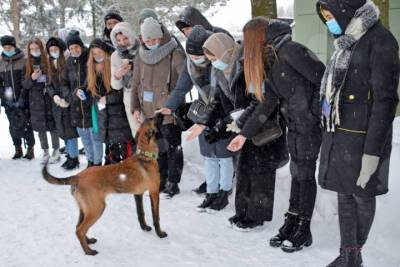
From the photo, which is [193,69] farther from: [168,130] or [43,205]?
[43,205]

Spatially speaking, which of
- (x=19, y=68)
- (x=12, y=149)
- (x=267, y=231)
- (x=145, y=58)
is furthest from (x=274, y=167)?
(x=12, y=149)

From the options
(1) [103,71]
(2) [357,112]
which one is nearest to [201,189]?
(1) [103,71]

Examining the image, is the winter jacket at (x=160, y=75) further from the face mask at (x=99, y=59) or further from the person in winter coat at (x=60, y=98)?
the person in winter coat at (x=60, y=98)

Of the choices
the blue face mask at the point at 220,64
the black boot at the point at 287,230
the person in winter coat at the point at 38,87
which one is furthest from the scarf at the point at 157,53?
the black boot at the point at 287,230

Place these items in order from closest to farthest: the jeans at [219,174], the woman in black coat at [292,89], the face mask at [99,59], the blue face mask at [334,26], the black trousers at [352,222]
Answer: the blue face mask at [334,26], the black trousers at [352,222], the woman in black coat at [292,89], the jeans at [219,174], the face mask at [99,59]

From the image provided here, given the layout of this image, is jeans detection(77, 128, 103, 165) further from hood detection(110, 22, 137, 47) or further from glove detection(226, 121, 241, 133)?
glove detection(226, 121, 241, 133)

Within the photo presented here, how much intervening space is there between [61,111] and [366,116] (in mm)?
5335

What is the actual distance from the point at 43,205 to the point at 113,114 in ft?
5.30

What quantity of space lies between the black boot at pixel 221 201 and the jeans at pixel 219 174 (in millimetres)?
64

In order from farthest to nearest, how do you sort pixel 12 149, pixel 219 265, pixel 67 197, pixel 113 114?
pixel 12 149, pixel 113 114, pixel 67 197, pixel 219 265

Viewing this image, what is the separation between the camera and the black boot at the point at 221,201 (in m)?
5.25

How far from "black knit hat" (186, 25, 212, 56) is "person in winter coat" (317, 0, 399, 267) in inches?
69.4

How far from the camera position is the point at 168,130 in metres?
5.78

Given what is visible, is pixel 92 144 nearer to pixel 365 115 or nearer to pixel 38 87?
pixel 38 87
